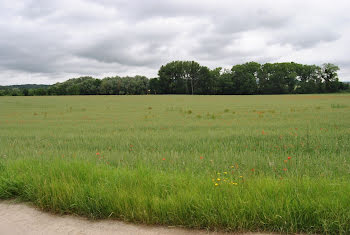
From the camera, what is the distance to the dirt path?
287 cm

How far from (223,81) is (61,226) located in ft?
335

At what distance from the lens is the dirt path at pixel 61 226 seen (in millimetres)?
2867

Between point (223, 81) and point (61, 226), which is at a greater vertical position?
point (223, 81)

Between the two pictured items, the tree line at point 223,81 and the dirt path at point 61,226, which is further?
the tree line at point 223,81

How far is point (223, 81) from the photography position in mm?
100438

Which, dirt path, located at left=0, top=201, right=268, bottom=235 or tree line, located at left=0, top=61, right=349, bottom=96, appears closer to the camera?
dirt path, located at left=0, top=201, right=268, bottom=235

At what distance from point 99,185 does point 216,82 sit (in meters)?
102

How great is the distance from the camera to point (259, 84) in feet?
335

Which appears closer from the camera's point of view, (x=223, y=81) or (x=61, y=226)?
(x=61, y=226)

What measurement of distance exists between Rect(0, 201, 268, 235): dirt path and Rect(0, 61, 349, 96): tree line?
91.4 m

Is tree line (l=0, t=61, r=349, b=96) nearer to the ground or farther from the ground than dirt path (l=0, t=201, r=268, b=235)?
farther from the ground

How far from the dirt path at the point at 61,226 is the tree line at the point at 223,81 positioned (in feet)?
300

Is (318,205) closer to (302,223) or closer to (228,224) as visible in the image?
(302,223)

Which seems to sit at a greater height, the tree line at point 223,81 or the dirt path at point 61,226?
the tree line at point 223,81
